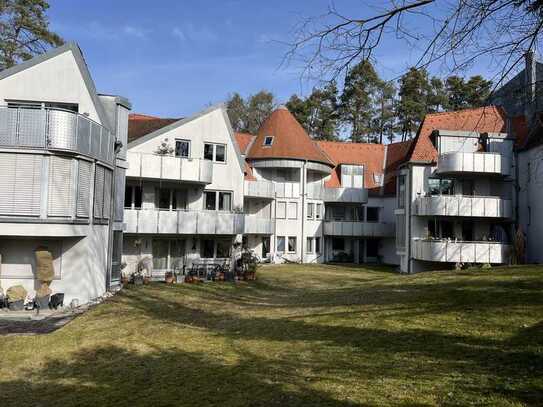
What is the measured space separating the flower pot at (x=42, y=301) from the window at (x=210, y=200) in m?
14.0

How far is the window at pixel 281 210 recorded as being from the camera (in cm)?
3938

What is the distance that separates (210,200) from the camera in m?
30.7

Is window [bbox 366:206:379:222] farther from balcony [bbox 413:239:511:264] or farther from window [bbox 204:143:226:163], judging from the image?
window [bbox 204:143:226:163]

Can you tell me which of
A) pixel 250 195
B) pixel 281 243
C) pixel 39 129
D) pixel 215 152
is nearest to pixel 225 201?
pixel 215 152

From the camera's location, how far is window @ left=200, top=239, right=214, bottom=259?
29.9m

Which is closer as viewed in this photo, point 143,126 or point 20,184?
point 20,184

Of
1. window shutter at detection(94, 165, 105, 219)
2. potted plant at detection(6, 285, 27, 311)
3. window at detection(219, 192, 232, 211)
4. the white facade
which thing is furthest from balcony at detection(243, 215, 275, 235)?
potted plant at detection(6, 285, 27, 311)

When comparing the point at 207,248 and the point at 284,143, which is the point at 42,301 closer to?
the point at 207,248

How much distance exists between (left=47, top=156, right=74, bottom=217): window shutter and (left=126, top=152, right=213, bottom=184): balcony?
7884 mm

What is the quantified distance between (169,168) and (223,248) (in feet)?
21.1

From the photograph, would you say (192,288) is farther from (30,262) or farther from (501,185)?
(501,185)

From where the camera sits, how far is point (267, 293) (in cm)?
2244

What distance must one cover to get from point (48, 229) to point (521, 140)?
27.7 meters

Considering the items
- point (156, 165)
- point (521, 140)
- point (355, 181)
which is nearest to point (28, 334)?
point (156, 165)
